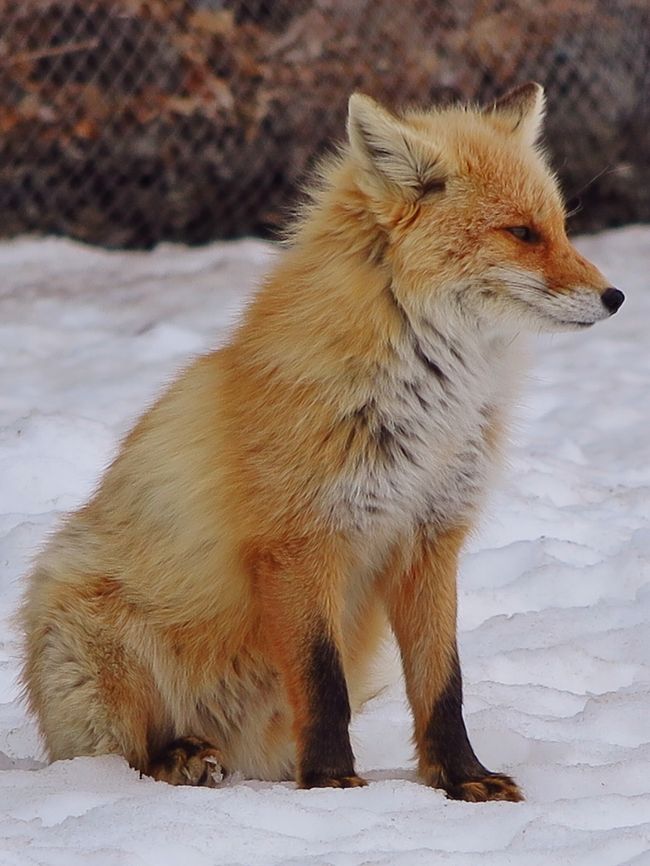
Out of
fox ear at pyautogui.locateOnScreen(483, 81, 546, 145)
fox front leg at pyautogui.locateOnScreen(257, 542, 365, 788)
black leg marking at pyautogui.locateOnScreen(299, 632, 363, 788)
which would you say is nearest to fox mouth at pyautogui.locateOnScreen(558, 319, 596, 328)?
fox ear at pyautogui.locateOnScreen(483, 81, 546, 145)

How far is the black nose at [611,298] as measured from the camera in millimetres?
2896

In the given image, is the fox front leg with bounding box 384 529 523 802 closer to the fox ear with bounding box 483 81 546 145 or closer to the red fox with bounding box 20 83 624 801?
the red fox with bounding box 20 83 624 801

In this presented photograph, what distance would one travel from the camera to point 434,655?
304 cm

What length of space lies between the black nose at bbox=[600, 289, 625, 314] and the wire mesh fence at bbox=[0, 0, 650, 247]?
14.4ft

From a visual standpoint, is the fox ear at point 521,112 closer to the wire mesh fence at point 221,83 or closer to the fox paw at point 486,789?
the fox paw at point 486,789

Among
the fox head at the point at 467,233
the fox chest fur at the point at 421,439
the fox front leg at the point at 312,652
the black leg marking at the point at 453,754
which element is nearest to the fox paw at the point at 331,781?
the fox front leg at the point at 312,652

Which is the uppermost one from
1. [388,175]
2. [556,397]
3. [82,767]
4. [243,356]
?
[388,175]

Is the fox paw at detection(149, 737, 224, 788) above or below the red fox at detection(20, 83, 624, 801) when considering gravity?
below

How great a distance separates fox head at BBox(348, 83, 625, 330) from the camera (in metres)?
2.88

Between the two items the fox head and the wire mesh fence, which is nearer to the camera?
the fox head

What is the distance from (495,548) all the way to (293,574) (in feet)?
5.87

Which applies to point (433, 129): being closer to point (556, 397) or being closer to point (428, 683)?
point (428, 683)

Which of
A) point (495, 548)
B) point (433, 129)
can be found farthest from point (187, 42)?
point (433, 129)

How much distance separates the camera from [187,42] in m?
7.38
